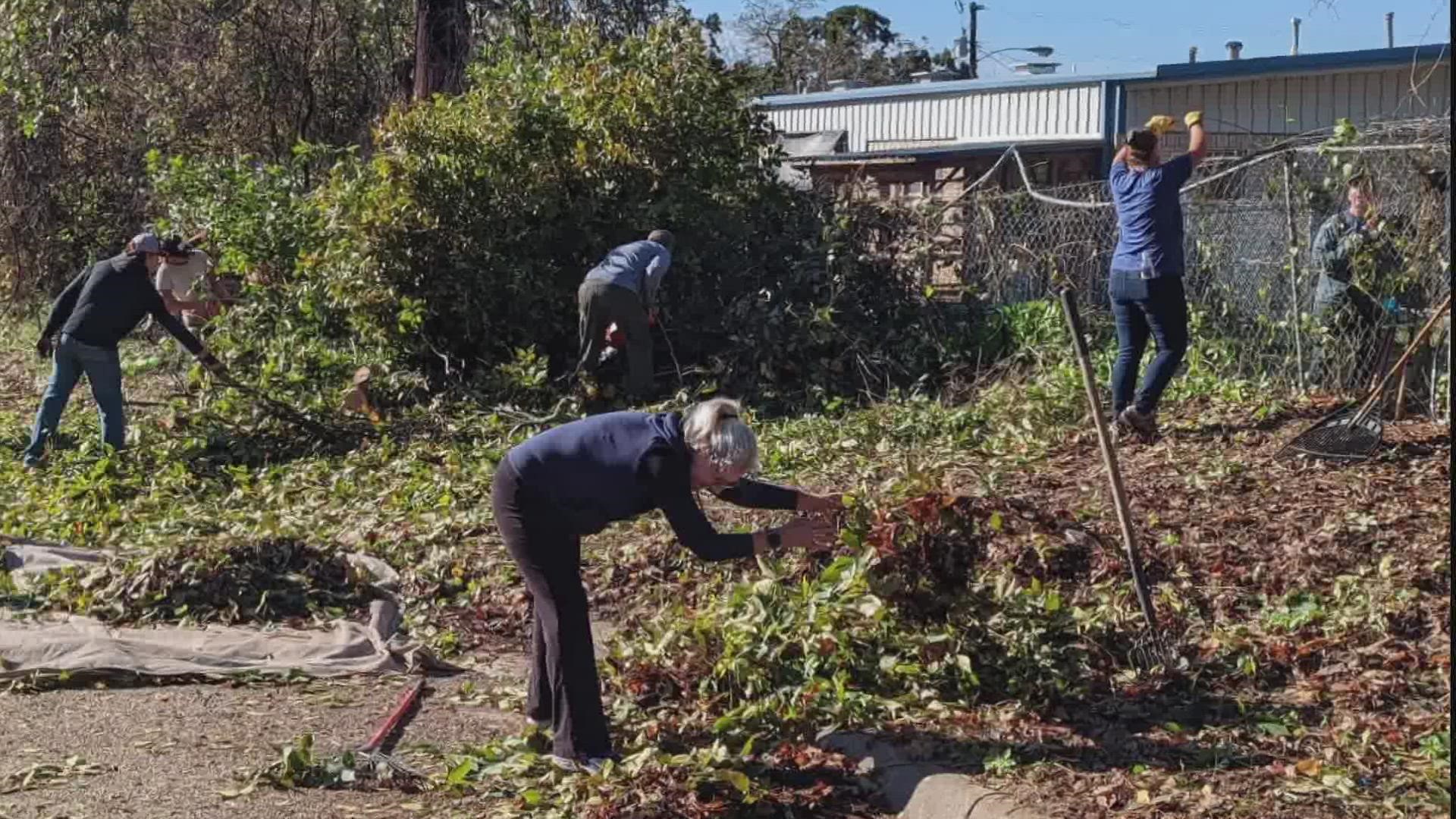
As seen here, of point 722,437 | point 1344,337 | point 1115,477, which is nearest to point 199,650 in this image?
point 722,437

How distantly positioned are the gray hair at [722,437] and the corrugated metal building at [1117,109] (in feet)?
36.3

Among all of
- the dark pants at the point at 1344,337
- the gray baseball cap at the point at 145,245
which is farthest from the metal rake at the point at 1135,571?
the gray baseball cap at the point at 145,245

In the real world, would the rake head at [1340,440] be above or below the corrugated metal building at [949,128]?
below

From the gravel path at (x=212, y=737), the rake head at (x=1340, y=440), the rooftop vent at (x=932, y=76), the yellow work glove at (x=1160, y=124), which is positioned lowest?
the gravel path at (x=212, y=737)

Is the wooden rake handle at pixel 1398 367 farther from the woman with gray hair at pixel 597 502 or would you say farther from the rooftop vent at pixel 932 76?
the rooftop vent at pixel 932 76

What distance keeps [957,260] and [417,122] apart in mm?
4478

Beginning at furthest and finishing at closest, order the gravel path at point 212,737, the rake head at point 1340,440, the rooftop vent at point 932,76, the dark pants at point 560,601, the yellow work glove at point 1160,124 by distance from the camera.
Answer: the rooftop vent at point 932,76, the yellow work glove at point 1160,124, the rake head at point 1340,440, the dark pants at point 560,601, the gravel path at point 212,737

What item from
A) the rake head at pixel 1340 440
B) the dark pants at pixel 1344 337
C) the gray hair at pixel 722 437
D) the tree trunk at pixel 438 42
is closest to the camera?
the gray hair at pixel 722 437

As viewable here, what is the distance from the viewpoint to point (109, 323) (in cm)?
1167

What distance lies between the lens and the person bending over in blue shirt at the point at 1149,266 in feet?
30.7

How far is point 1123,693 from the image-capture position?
6.20 m

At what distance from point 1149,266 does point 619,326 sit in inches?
182

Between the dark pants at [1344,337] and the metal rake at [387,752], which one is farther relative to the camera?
the dark pants at [1344,337]

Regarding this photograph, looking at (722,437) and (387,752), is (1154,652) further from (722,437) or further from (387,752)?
(387,752)
